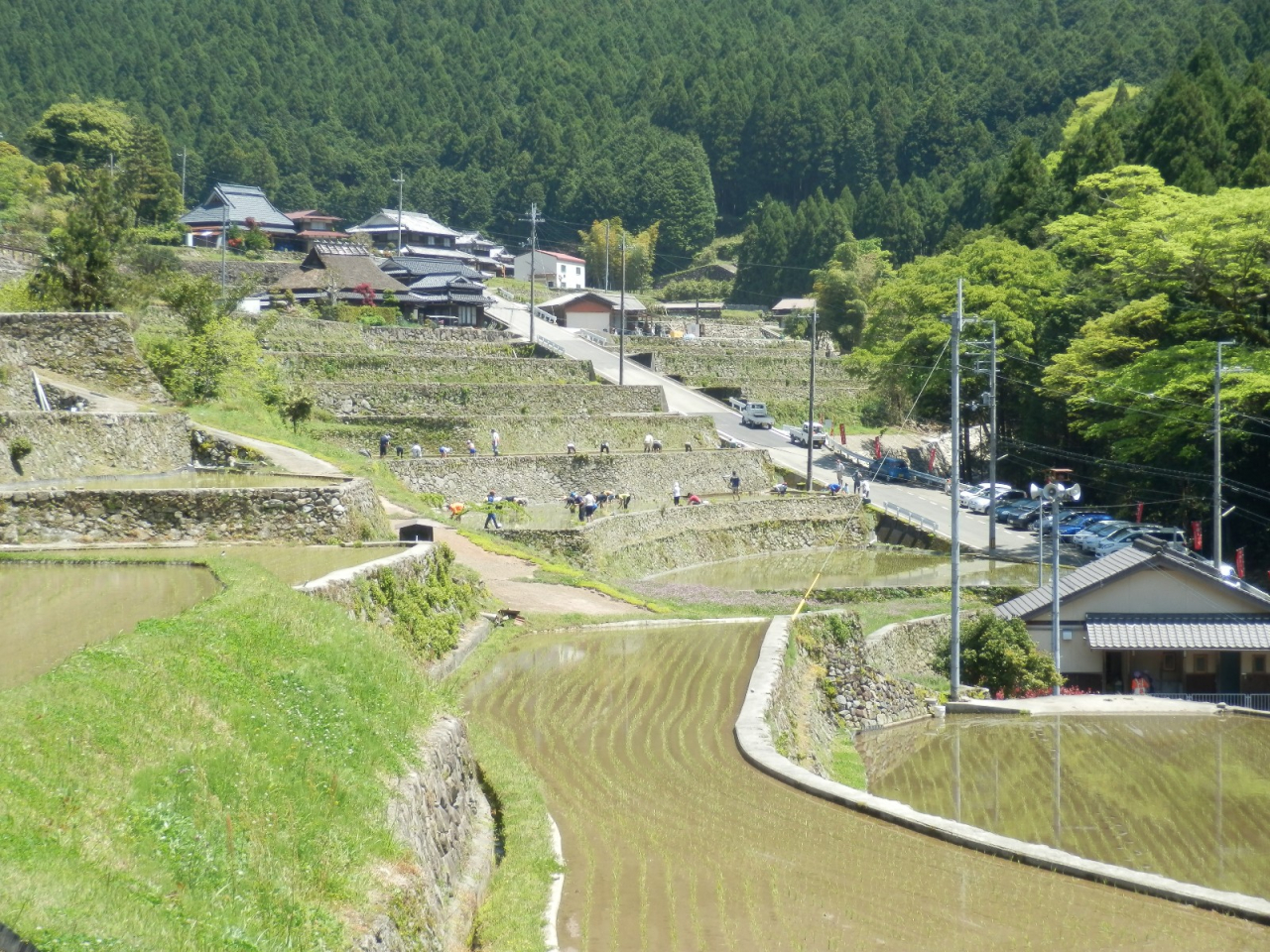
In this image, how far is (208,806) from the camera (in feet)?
24.3

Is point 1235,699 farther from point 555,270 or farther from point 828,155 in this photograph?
point 828,155

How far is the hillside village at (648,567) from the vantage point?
8.79 m

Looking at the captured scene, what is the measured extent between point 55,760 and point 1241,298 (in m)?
38.4

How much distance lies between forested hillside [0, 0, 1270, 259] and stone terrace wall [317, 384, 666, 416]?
47.4m

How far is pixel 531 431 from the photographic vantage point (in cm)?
4341

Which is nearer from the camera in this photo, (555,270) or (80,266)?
(80,266)

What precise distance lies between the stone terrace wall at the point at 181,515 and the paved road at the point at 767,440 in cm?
2306

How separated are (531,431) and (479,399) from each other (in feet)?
9.36

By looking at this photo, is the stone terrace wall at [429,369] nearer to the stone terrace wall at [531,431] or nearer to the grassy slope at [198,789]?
the stone terrace wall at [531,431]

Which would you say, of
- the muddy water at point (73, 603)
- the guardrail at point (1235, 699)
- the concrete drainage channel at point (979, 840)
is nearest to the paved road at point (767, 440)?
the guardrail at point (1235, 699)

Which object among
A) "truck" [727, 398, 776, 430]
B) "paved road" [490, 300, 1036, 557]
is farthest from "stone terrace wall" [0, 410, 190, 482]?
"truck" [727, 398, 776, 430]

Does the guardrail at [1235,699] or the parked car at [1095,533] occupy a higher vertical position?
the parked car at [1095,533]

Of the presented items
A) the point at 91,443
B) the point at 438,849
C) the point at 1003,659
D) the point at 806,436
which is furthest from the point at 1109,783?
the point at 806,436

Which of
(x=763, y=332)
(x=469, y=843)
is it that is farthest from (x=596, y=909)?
(x=763, y=332)
